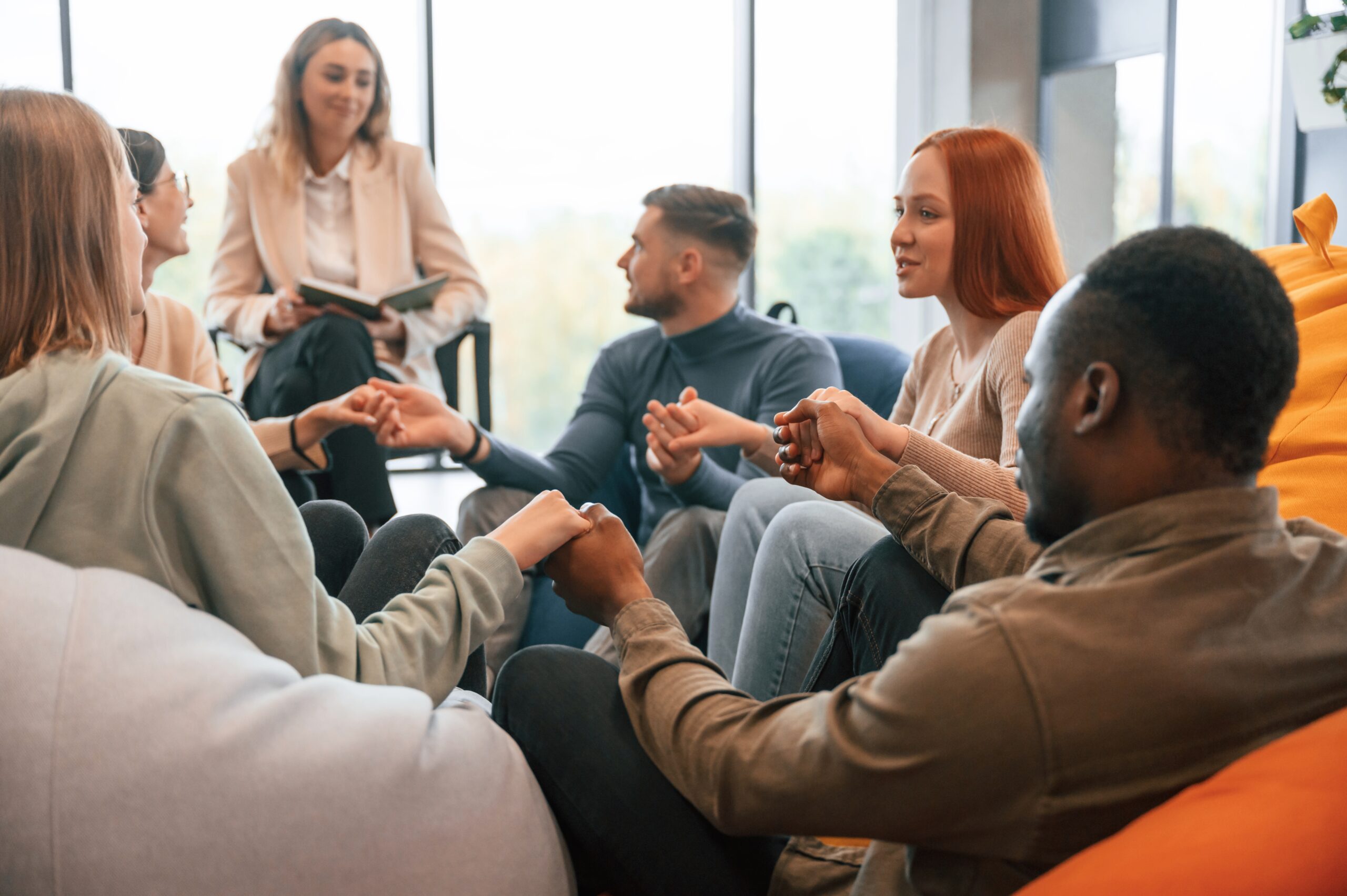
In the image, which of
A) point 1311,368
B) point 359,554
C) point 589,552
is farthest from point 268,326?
point 1311,368

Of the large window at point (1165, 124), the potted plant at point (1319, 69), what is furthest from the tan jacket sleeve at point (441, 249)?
the large window at point (1165, 124)

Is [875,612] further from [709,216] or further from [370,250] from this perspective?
[370,250]

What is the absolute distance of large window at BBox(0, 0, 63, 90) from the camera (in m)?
4.30

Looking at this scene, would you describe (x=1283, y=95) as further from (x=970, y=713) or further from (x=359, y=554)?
(x=970, y=713)

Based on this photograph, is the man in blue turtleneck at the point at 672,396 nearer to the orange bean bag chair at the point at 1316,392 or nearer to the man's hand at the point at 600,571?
the man's hand at the point at 600,571

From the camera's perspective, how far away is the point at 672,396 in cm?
276

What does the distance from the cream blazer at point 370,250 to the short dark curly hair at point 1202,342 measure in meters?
2.33

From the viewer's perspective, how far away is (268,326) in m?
2.77

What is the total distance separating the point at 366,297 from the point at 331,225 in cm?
53

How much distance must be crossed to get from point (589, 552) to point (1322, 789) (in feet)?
2.31

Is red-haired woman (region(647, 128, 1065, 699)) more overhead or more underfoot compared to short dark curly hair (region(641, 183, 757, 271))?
more underfoot

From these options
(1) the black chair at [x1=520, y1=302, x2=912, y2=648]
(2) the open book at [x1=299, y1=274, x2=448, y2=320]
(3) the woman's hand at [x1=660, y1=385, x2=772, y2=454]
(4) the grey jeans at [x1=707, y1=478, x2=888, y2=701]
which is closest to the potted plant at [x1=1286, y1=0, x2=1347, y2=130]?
(1) the black chair at [x1=520, y1=302, x2=912, y2=648]

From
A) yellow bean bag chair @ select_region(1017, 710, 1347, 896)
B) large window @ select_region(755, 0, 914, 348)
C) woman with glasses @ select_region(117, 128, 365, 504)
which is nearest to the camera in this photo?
yellow bean bag chair @ select_region(1017, 710, 1347, 896)

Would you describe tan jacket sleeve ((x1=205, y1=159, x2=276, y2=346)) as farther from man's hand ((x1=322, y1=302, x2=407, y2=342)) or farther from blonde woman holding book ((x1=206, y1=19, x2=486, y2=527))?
man's hand ((x1=322, y1=302, x2=407, y2=342))
